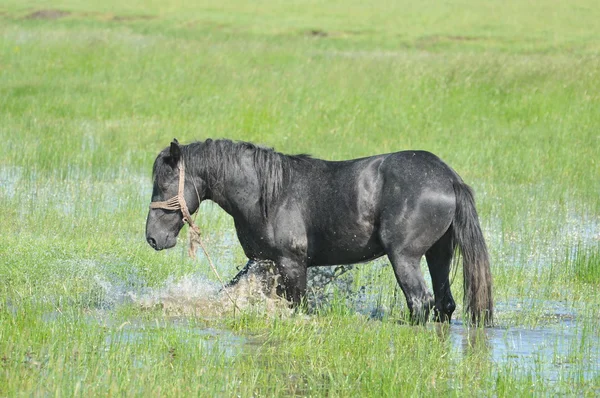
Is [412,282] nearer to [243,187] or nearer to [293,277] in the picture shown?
[293,277]

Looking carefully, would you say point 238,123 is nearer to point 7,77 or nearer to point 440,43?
point 7,77

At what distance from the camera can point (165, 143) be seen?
573 inches

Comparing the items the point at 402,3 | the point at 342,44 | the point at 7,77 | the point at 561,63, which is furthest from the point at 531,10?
the point at 7,77

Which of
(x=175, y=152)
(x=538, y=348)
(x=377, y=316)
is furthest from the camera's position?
(x=377, y=316)

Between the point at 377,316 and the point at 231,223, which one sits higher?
the point at 231,223

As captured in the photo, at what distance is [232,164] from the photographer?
7.24m

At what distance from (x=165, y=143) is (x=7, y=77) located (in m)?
5.14

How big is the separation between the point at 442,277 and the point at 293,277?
1116 millimetres

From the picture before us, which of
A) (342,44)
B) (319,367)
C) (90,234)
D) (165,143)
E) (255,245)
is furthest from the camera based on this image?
(342,44)

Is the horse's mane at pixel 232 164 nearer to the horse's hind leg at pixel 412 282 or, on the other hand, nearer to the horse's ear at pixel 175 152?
the horse's ear at pixel 175 152

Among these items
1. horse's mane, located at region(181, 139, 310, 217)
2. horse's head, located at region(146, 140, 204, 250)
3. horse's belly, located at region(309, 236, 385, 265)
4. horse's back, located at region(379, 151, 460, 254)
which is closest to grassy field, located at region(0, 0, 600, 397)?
horse's belly, located at region(309, 236, 385, 265)

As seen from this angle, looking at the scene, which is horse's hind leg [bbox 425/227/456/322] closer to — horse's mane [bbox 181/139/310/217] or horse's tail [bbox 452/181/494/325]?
horse's tail [bbox 452/181/494/325]

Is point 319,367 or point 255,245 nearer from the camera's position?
point 319,367

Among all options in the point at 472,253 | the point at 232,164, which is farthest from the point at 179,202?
the point at 472,253
